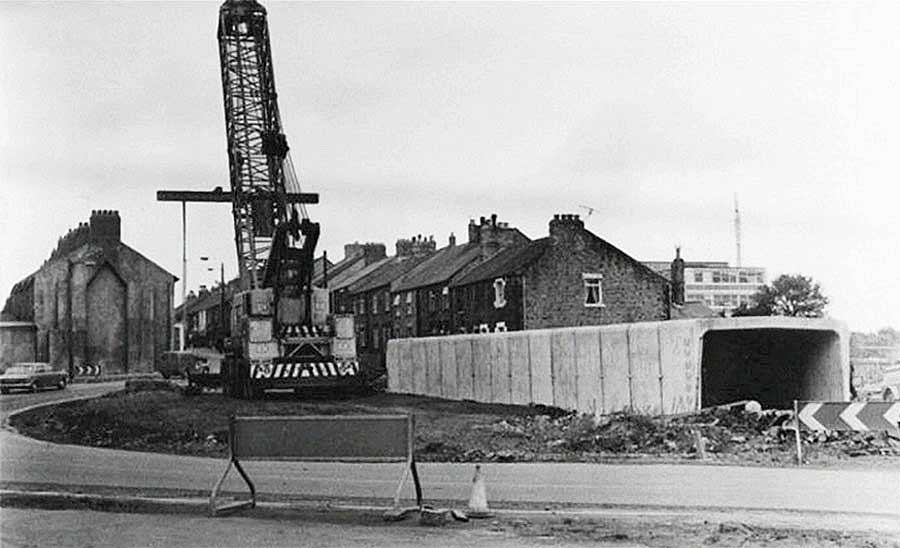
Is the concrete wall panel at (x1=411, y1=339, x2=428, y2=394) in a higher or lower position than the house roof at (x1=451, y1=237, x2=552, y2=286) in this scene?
lower

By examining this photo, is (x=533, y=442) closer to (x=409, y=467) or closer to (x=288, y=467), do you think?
(x=288, y=467)

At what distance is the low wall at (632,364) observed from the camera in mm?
24547

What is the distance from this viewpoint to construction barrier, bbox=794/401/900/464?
1795cm

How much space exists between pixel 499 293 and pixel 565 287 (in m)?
3.27

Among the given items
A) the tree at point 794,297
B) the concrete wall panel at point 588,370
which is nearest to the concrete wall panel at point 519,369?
the concrete wall panel at point 588,370

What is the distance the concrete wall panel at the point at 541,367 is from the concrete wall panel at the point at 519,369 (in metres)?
0.26

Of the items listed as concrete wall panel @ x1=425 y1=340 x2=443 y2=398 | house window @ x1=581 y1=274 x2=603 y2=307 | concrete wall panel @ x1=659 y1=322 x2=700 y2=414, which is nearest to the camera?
concrete wall panel @ x1=659 y1=322 x2=700 y2=414

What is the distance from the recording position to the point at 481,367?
112 feet

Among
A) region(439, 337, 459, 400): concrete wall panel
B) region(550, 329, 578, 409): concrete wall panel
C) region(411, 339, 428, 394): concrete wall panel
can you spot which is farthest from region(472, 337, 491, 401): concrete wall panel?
region(411, 339, 428, 394): concrete wall panel

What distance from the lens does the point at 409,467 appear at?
1176 cm

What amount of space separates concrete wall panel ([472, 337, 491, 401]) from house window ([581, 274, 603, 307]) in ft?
63.7

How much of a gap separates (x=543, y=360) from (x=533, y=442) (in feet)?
27.7

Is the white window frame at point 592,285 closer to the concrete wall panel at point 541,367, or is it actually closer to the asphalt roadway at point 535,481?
the concrete wall panel at point 541,367

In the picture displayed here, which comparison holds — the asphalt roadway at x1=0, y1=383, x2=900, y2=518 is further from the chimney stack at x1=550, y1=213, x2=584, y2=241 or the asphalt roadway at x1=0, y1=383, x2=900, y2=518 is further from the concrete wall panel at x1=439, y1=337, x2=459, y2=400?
the chimney stack at x1=550, y1=213, x2=584, y2=241
